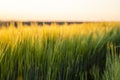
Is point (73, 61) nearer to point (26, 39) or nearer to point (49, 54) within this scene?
point (49, 54)

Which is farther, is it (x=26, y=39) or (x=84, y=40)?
(x=84, y=40)

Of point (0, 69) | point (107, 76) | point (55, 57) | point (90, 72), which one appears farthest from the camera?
point (90, 72)

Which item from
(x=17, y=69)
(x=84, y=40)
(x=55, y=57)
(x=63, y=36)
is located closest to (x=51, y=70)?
(x=55, y=57)

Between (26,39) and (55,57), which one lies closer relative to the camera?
(55,57)

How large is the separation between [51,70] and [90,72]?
11.3 inches

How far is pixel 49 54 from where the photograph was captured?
172 centimetres

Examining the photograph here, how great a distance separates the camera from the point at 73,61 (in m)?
1.75

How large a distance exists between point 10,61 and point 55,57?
252mm

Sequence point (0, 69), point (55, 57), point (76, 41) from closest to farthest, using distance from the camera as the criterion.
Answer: point (0, 69) → point (55, 57) → point (76, 41)

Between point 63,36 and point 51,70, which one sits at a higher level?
point 63,36

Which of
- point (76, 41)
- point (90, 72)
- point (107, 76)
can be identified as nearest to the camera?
point (107, 76)

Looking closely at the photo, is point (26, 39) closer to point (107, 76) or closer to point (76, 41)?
point (76, 41)

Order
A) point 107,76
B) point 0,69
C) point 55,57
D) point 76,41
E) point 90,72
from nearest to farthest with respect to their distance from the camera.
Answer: point 107,76, point 0,69, point 55,57, point 90,72, point 76,41

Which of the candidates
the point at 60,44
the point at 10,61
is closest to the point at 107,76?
the point at 60,44
